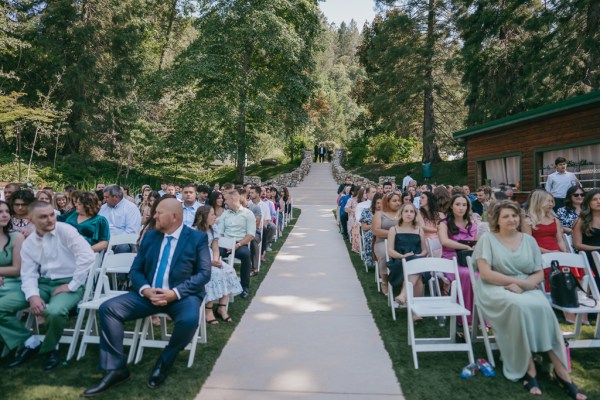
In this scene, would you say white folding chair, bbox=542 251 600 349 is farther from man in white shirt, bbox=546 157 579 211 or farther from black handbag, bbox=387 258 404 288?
man in white shirt, bbox=546 157 579 211

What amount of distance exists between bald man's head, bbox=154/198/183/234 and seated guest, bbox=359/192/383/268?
4112 mm

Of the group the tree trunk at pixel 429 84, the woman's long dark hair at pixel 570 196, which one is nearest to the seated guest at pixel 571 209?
the woman's long dark hair at pixel 570 196

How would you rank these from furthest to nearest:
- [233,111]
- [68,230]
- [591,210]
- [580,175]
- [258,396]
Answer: [233,111] → [580,175] → [591,210] → [68,230] → [258,396]

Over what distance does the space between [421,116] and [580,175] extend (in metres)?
21.0

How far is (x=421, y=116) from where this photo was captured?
31.3 m

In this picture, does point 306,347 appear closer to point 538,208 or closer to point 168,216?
point 168,216

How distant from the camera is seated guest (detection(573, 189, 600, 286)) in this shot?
17.2 ft

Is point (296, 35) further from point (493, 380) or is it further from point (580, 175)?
point (493, 380)

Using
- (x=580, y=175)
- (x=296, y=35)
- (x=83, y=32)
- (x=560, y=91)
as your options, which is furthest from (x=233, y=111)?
(x=580, y=175)

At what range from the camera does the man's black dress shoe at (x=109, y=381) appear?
3449 mm

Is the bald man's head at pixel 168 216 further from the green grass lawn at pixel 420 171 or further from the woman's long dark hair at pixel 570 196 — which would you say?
the green grass lawn at pixel 420 171

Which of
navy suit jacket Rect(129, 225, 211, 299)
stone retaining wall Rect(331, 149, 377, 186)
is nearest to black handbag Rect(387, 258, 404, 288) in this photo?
navy suit jacket Rect(129, 225, 211, 299)

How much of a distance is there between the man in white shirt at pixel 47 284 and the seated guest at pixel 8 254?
210 millimetres

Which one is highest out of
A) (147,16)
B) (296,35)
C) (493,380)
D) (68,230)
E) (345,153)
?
(147,16)
